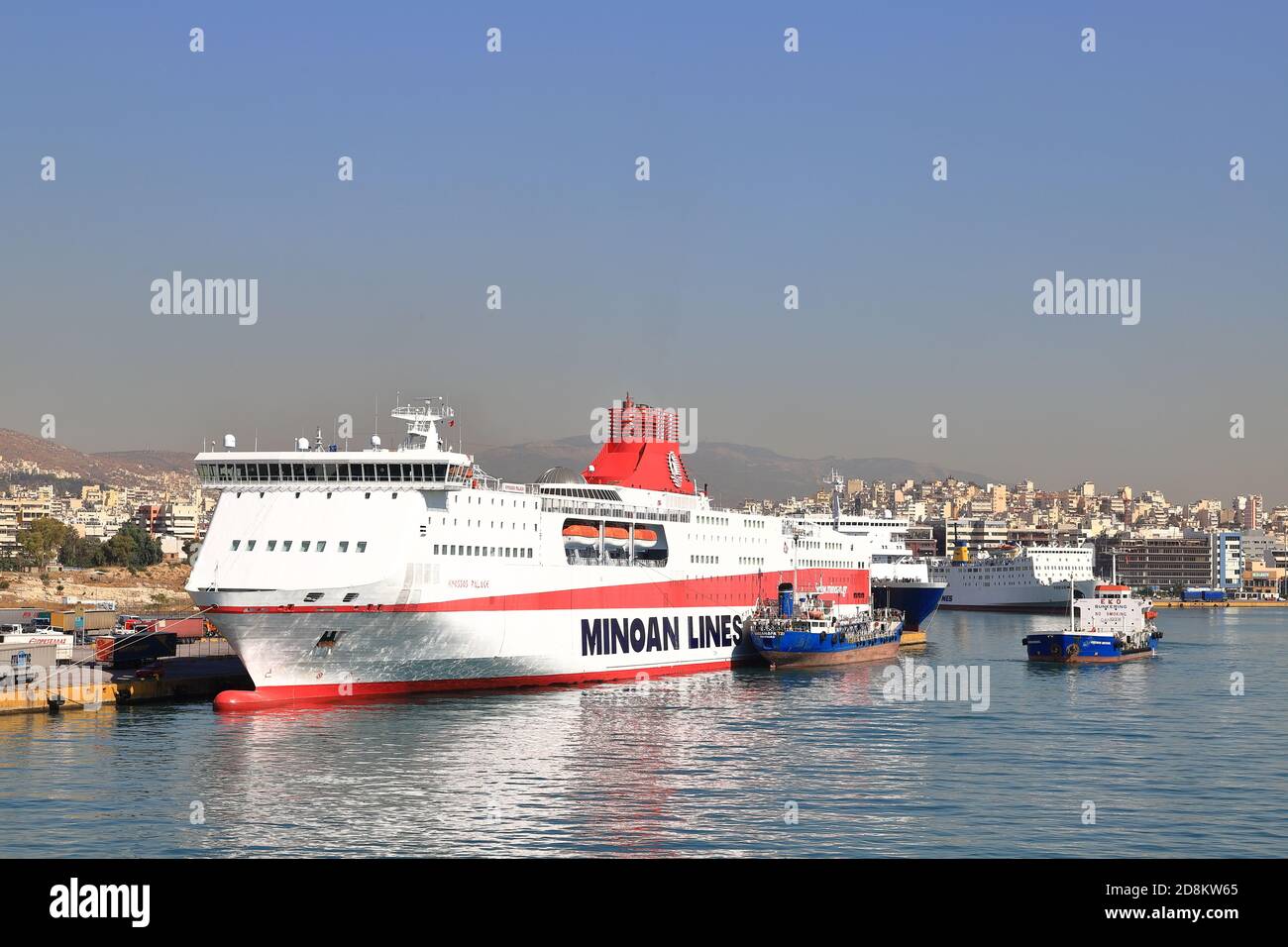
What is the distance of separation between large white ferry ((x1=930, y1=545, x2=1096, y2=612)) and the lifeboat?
3928 inches

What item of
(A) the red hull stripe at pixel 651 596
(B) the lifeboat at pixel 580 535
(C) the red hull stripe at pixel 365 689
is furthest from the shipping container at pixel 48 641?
(B) the lifeboat at pixel 580 535

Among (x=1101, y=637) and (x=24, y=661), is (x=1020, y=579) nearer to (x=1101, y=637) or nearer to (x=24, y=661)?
(x=1101, y=637)

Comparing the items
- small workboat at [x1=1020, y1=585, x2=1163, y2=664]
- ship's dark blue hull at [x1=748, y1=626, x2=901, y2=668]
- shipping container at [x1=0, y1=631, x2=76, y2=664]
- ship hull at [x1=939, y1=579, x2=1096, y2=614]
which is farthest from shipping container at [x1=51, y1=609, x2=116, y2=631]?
ship hull at [x1=939, y1=579, x2=1096, y2=614]

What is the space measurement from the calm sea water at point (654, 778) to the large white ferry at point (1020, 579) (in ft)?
328

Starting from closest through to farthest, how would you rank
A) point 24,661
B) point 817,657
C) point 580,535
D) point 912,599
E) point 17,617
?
point 24,661 < point 580,535 < point 817,657 < point 17,617 < point 912,599

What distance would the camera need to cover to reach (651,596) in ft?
172

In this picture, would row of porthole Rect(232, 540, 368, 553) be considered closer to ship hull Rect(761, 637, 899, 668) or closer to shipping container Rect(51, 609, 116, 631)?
ship hull Rect(761, 637, 899, 668)

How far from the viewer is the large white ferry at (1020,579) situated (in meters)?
144

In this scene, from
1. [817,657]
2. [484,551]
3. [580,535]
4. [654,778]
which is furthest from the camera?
[817,657]

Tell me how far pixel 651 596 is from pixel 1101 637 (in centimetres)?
2545

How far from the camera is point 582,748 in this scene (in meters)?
32.5

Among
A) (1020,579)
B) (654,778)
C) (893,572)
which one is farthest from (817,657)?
(1020,579)
